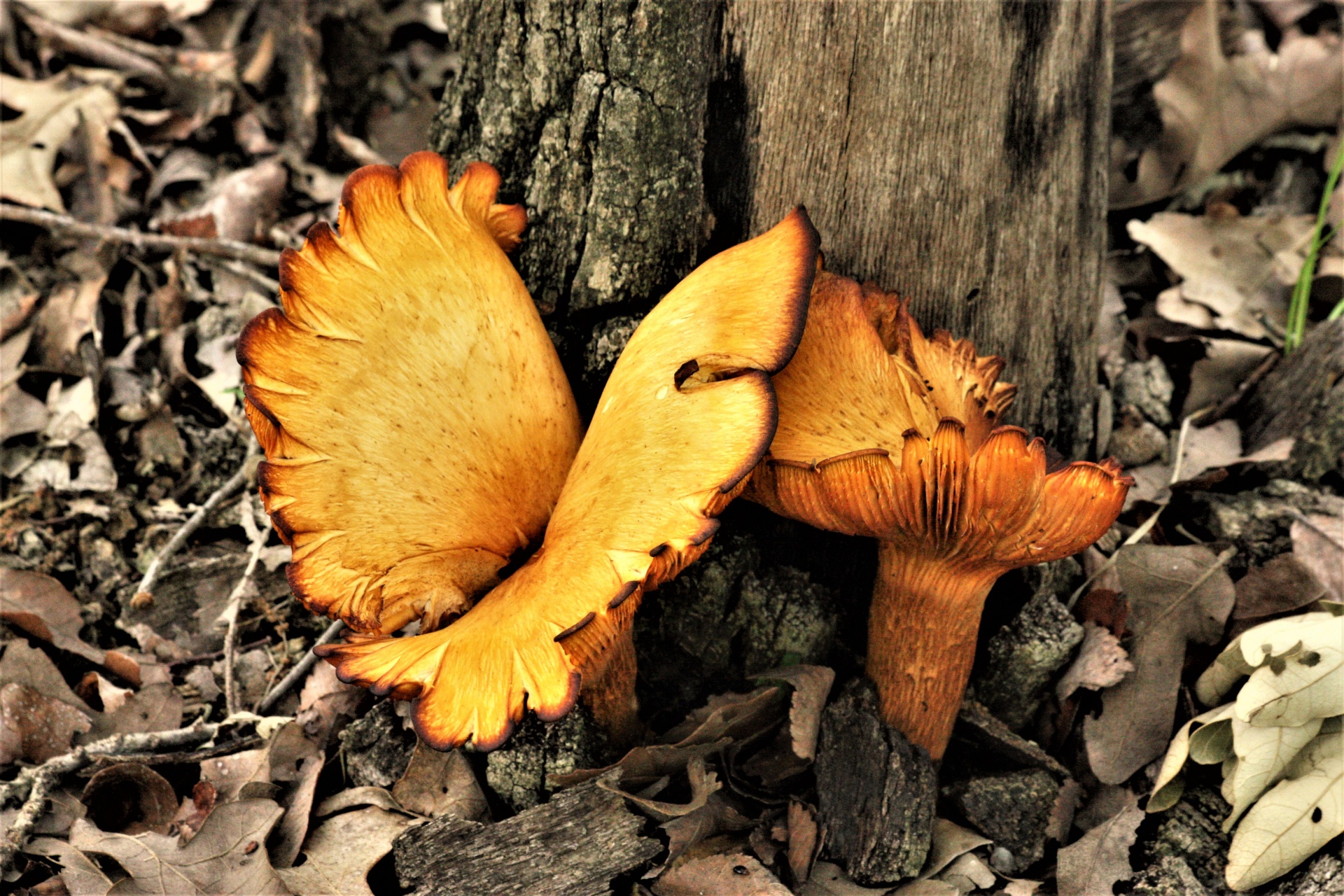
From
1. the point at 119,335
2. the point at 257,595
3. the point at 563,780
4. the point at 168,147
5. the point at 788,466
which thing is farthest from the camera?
the point at 168,147

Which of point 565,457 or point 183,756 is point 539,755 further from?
point 183,756

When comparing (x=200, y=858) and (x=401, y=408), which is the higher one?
(x=401, y=408)

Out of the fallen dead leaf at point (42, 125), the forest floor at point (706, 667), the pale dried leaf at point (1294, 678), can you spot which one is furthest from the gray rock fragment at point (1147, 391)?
the fallen dead leaf at point (42, 125)

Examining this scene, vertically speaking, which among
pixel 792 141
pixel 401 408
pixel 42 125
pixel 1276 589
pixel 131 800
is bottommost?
pixel 131 800

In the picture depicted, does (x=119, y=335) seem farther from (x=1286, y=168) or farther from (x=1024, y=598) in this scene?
(x=1286, y=168)

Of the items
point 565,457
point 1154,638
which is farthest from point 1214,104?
point 565,457

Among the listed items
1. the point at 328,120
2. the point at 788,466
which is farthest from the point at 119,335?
the point at 788,466
